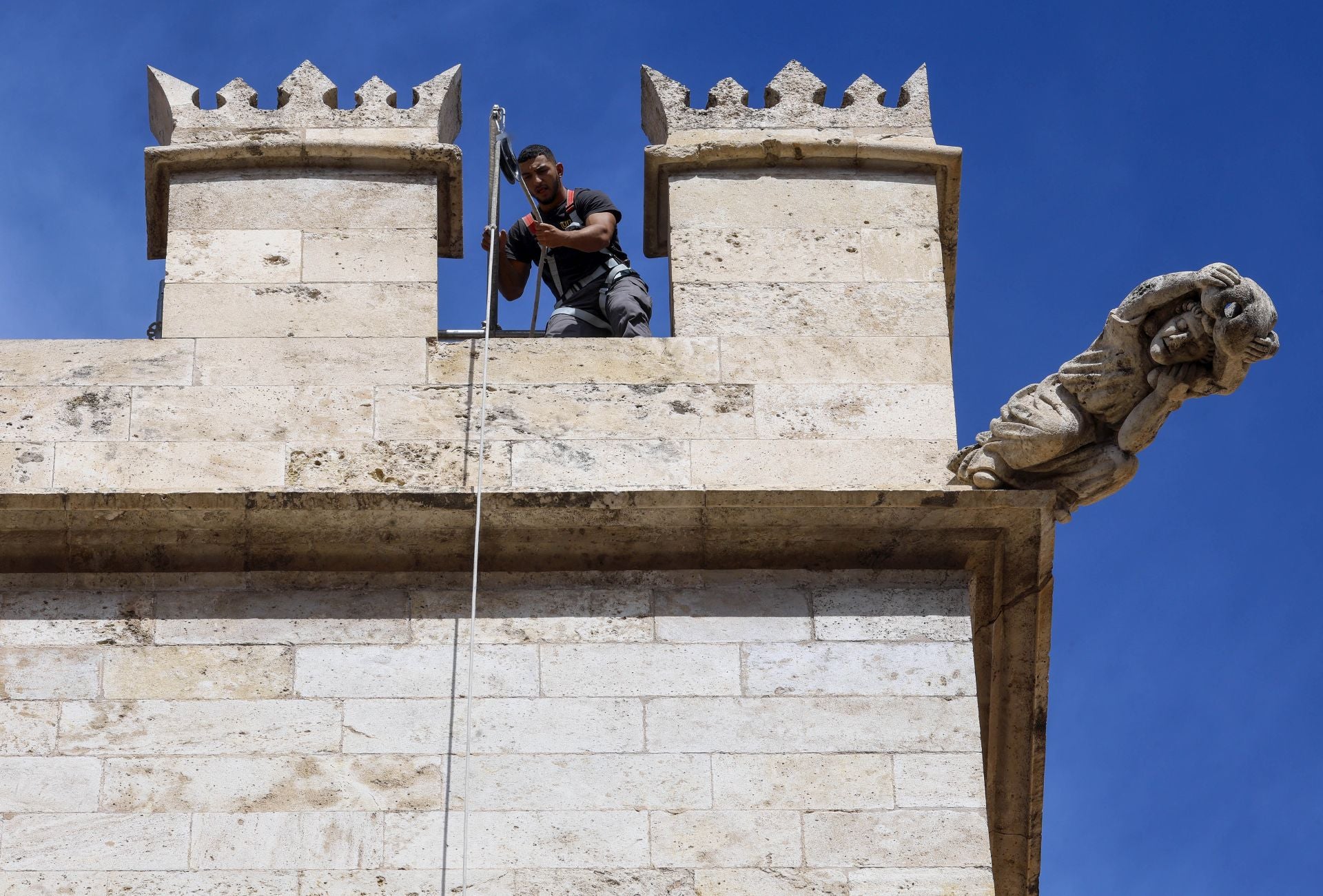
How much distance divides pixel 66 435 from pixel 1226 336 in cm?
438

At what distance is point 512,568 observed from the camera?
934 cm

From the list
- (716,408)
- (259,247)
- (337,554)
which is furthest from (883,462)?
(259,247)

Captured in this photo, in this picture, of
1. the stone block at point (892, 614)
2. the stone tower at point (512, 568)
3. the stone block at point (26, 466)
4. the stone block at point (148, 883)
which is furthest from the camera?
the stone block at point (26, 466)

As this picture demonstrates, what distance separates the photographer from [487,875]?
334 inches

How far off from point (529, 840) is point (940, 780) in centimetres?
146

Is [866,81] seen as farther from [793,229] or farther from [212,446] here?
[212,446]

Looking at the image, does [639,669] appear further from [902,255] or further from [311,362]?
[902,255]

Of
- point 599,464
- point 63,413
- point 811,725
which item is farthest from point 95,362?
point 811,725

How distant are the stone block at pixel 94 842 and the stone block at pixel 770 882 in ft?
5.84

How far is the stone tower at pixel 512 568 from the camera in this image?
8.65m

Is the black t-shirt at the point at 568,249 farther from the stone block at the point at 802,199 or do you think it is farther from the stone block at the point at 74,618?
the stone block at the point at 74,618

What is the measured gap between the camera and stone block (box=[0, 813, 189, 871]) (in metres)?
8.52

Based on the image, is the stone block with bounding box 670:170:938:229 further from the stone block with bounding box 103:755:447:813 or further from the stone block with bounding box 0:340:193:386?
the stone block with bounding box 103:755:447:813

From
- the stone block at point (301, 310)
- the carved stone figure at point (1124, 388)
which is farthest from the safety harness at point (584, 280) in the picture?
the carved stone figure at point (1124, 388)
